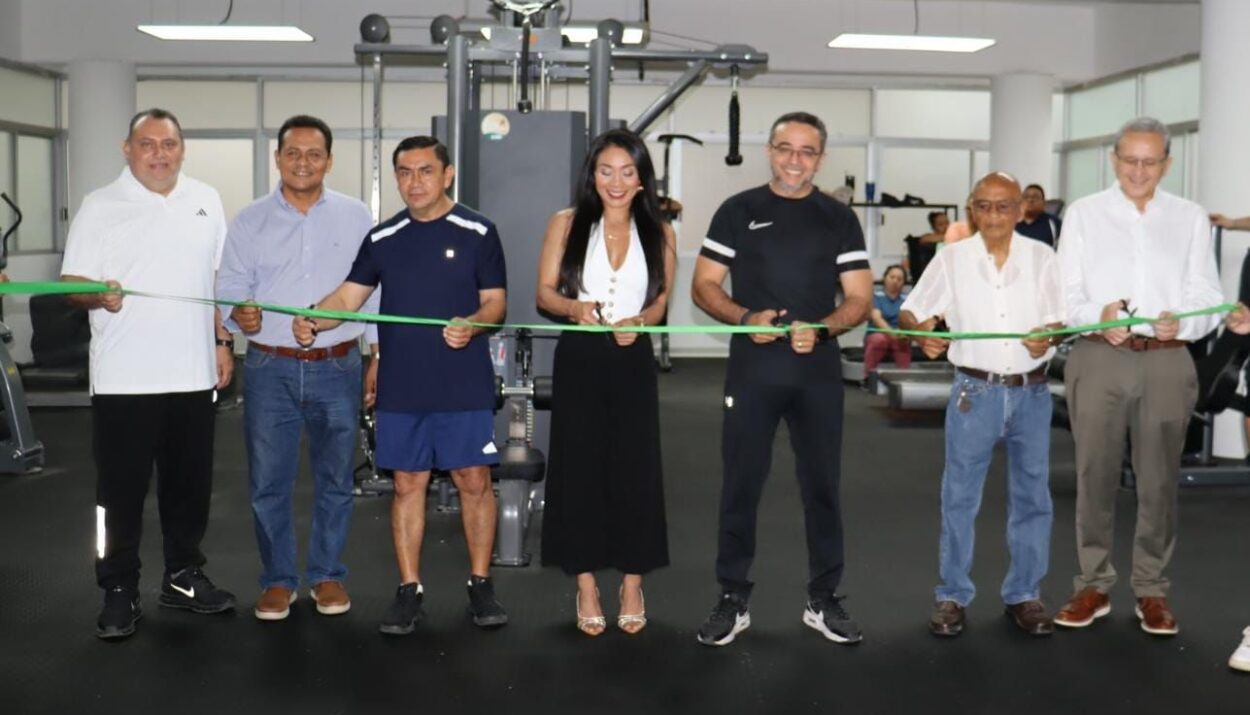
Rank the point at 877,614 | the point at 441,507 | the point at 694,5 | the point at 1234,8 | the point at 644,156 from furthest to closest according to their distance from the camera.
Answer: the point at 694,5 < the point at 1234,8 < the point at 441,507 < the point at 877,614 < the point at 644,156

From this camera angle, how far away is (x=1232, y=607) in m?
4.34

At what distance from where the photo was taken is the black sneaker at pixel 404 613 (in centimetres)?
393

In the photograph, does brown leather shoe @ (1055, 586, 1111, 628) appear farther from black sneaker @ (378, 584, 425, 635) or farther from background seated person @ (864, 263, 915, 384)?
background seated person @ (864, 263, 915, 384)

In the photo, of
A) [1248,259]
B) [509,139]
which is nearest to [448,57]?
[509,139]

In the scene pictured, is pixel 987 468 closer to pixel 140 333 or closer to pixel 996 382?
pixel 996 382

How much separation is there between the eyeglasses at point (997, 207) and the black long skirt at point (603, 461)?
105 cm

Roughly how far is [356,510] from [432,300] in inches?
90.3

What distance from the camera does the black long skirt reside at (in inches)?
151

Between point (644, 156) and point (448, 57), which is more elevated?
point (448, 57)

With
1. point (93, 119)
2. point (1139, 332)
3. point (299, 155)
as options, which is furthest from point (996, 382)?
point (93, 119)

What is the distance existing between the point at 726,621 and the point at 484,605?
0.75 meters

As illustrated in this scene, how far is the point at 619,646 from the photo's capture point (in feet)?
12.7

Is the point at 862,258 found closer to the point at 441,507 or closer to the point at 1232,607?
the point at 1232,607

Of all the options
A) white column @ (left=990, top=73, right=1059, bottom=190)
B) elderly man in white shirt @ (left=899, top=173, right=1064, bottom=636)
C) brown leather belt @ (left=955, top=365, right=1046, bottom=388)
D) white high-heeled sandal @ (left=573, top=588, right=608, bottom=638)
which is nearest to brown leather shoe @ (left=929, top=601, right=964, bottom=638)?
elderly man in white shirt @ (left=899, top=173, right=1064, bottom=636)
